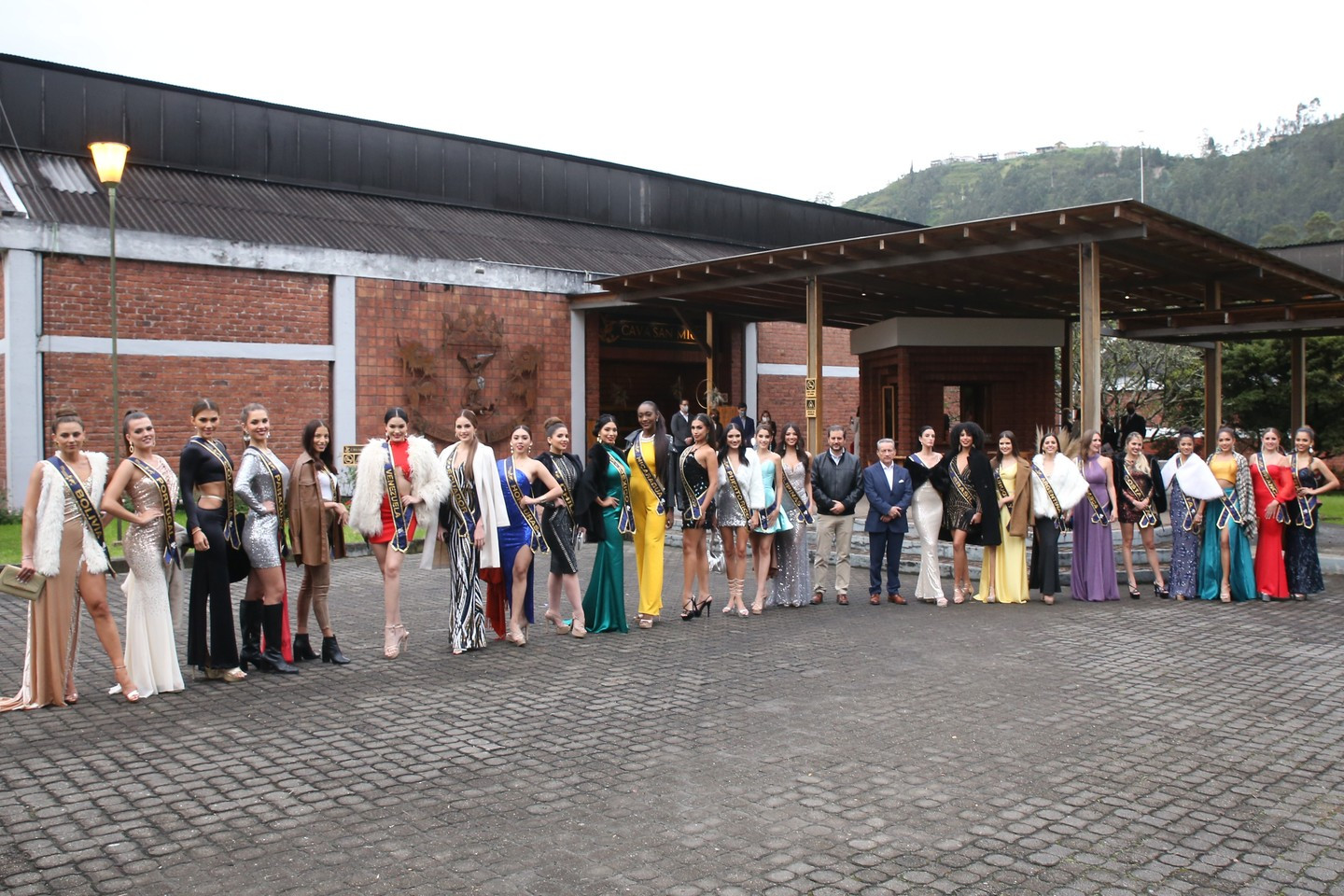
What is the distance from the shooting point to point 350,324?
18.4 meters

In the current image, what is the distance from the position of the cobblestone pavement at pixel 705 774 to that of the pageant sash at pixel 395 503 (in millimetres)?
812

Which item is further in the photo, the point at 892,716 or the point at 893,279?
the point at 893,279

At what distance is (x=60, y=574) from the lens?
248 inches

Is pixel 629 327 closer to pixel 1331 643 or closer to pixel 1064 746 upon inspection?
pixel 1331 643

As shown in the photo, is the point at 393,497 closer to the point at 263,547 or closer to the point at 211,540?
the point at 263,547

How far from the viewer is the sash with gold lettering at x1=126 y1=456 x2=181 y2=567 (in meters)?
6.67

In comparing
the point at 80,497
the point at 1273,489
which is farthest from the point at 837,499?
the point at 80,497

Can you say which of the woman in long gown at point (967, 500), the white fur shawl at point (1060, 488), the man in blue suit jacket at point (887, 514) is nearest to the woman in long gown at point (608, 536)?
the man in blue suit jacket at point (887, 514)

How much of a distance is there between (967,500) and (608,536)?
356 cm

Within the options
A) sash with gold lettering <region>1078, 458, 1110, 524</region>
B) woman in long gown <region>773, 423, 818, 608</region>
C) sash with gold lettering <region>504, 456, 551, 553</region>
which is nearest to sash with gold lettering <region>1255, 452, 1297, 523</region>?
sash with gold lettering <region>1078, 458, 1110, 524</region>

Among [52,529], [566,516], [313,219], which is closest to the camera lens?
[52,529]

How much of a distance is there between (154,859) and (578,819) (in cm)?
158

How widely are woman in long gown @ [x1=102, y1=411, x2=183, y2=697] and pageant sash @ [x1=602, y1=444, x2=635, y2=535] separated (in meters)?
3.35

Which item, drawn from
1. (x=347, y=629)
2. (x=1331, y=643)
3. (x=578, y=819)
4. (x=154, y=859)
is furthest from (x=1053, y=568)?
(x=154, y=859)
